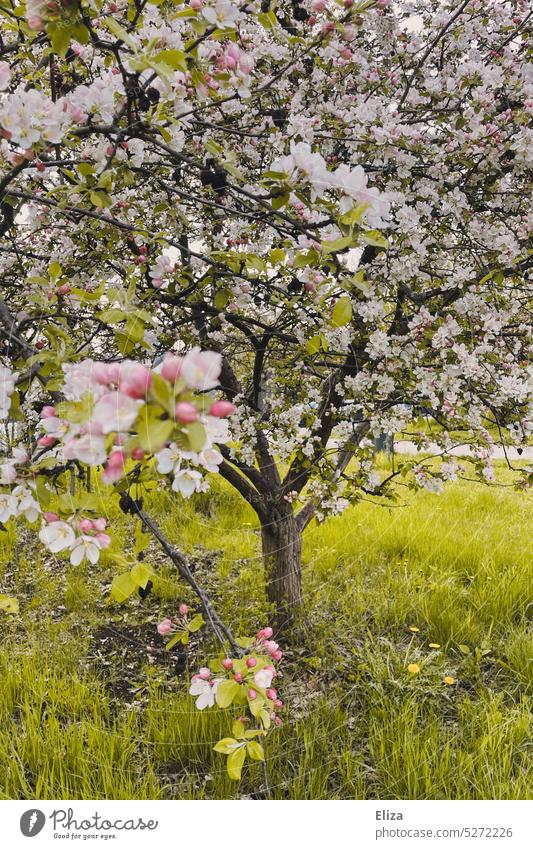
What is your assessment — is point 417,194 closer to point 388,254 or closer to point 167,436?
A: point 388,254

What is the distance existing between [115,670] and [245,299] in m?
1.64

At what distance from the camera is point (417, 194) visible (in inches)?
73.5

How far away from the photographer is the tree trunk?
2.67 m

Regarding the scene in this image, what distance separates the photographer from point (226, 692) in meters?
1.02

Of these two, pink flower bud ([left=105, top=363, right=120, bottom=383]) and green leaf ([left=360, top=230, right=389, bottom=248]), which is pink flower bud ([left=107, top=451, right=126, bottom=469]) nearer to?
pink flower bud ([left=105, top=363, right=120, bottom=383])

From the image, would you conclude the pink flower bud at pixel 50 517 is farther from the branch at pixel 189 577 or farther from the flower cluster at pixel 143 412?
the branch at pixel 189 577

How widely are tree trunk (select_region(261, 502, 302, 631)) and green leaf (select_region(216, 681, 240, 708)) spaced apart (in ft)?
5.36

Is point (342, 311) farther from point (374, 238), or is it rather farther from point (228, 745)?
point (228, 745)

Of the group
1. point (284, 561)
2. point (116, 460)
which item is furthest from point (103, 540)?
point (284, 561)

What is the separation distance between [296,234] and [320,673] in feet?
6.06

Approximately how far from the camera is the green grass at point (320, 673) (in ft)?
5.81

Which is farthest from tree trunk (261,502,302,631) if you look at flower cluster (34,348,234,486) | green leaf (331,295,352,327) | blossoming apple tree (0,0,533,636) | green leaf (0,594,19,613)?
flower cluster (34,348,234,486)

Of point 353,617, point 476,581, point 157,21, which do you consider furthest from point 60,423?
point 476,581

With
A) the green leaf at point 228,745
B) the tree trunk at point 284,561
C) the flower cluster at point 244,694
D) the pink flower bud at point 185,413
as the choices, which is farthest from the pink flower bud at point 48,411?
the tree trunk at point 284,561
